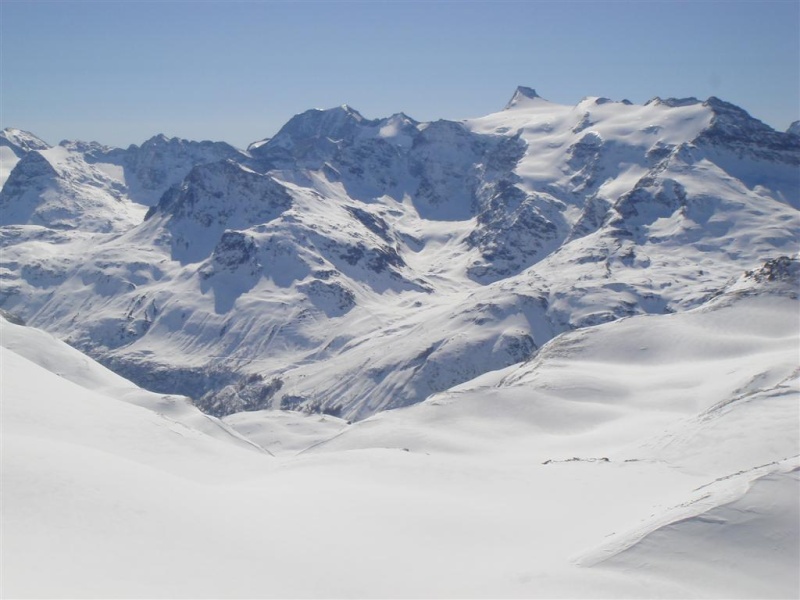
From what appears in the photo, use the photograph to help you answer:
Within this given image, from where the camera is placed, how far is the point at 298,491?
51.4 m

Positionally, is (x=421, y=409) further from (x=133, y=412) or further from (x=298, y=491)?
(x=298, y=491)

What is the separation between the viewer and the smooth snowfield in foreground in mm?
33781

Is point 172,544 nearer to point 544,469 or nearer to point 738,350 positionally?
A: point 544,469

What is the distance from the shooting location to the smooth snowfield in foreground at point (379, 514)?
111 feet

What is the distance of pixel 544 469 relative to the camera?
66.8 meters

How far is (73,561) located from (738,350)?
438 feet

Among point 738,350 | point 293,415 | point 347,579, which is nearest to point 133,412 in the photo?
point 347,579

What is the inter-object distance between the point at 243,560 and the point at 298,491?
1624cm

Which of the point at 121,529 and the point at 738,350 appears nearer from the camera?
the point at 121,529

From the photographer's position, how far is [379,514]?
151 ft

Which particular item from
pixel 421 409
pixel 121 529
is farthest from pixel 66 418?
pixel 421 409

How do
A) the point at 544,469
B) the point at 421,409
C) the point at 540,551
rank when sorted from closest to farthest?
the point at 540,551 → the point at 544,469 → the point at 421,409

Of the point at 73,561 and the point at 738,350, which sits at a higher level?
the point at 738,350

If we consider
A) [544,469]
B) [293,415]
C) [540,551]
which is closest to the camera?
[540,551]
